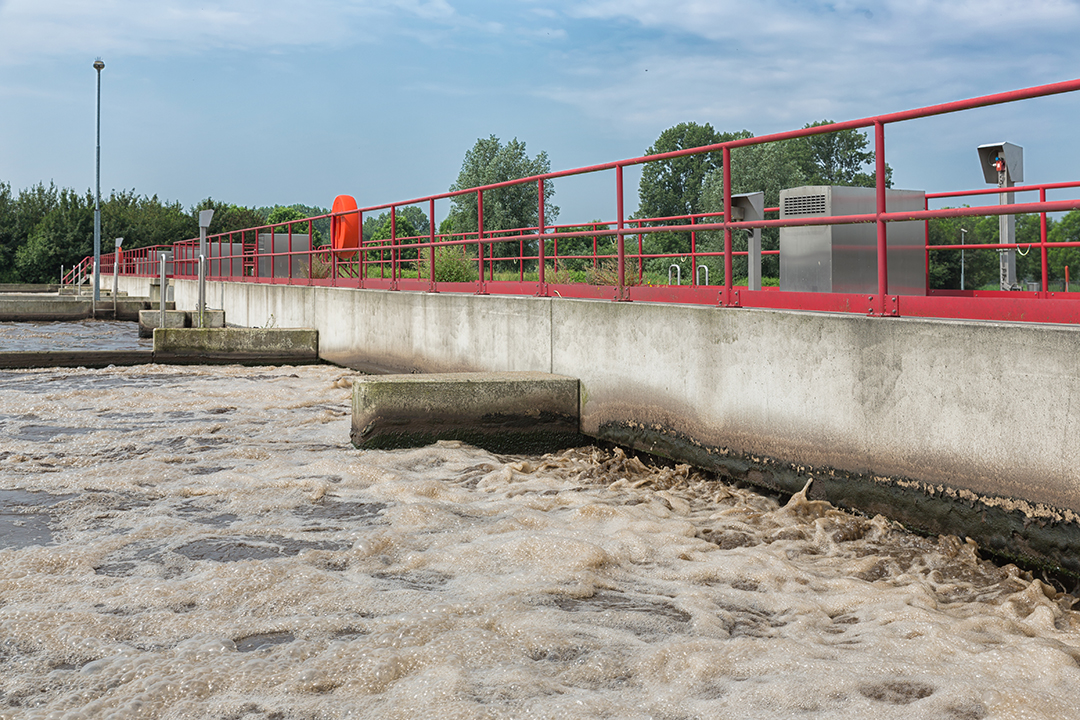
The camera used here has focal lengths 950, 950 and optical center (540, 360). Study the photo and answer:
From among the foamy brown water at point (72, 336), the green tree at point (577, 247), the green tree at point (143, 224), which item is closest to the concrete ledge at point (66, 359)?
the foamy brown water at point (72, 336)

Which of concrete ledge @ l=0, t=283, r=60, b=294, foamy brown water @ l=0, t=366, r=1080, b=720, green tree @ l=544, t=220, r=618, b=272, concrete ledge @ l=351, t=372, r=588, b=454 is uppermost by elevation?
concrete ledge @ l=0, t=283, r=60, b=294

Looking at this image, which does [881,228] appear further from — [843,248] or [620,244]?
[620,244]

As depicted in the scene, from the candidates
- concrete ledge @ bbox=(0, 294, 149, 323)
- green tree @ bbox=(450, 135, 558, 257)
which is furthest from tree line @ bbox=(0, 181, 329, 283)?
concrete ledge @ bbox=(0, 294, 149, 323)

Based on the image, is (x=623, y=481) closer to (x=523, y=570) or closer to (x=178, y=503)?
(x=523, y=570)

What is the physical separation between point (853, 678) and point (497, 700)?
122 cm

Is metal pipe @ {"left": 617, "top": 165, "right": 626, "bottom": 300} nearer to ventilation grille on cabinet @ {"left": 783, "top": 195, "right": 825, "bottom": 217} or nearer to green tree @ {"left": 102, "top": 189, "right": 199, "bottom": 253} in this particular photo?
ventilation grille on cabinet @ {"left": 783, "top": 195, "right": 825, "bottom": 217}

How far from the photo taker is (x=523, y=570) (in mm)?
4480

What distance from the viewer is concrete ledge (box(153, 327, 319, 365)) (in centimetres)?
1352

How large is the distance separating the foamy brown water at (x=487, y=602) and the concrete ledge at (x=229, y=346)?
6.94 meters

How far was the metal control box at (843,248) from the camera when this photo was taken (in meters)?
6.79

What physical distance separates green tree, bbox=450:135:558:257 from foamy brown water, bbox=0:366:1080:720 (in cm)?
5601

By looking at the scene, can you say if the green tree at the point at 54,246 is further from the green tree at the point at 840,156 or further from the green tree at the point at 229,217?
the green tree at the point at 840,156

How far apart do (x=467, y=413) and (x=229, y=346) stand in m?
7.55

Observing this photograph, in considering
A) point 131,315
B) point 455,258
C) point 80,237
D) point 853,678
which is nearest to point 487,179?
point 80,237
